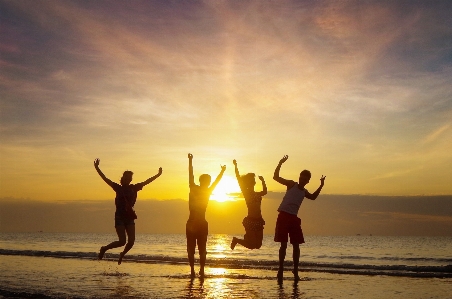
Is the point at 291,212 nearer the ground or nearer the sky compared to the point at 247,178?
nearer the ground

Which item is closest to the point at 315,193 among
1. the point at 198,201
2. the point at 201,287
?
the point at 198,201

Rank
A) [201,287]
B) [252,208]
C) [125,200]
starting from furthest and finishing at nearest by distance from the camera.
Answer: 1. [125,200]
2. [252,208]
3. [201,287]

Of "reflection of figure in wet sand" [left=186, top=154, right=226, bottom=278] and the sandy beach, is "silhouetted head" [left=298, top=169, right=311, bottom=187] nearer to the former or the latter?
"reflection of figure in wet sand" [left=186, top=154, right=226, bottom=278]

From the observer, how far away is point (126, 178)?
12.3 m

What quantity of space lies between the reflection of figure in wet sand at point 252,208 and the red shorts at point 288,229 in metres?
0.60

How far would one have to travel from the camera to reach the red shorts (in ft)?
35.9

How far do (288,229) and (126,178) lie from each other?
457 centimetres

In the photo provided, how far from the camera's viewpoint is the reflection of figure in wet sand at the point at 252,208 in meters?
11.5

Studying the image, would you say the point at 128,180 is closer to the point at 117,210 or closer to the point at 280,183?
the point at 117,210

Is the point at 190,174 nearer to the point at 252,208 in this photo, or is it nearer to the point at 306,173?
the point at 252,208

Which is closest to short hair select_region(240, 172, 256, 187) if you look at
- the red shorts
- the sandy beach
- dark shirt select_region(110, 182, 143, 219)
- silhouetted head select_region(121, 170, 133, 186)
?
the red shorts

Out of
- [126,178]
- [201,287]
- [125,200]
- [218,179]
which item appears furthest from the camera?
[126,178]

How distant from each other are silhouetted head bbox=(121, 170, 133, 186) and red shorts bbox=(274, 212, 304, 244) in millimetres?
4240

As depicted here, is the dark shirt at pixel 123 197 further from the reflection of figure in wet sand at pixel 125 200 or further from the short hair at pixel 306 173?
the short hair at pixel 306 173
